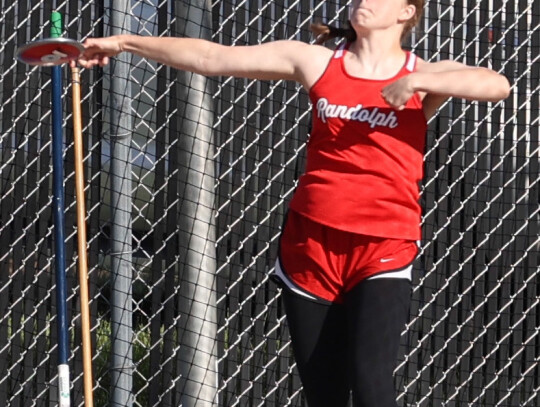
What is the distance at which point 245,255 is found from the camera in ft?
15.9

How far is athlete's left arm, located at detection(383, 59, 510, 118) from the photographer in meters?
2.92

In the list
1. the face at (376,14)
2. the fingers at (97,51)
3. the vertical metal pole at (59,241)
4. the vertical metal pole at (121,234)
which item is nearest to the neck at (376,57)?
the face at (376,14)

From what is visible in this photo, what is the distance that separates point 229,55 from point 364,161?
58 centimetres

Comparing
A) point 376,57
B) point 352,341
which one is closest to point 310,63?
point 376,57

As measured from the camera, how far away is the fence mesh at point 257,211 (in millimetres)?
4793

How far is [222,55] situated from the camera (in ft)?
10.9

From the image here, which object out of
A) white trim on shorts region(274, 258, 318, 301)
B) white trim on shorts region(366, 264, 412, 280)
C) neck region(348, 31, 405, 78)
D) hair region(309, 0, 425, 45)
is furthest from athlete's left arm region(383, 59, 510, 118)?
white trim on shorts region(274, 258, 318, 301)

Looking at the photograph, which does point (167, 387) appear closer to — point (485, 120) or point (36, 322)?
point (36, 322)

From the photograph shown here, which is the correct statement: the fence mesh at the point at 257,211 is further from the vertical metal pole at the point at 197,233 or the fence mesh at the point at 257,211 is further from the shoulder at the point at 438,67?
the shoulder at the point at 438,67

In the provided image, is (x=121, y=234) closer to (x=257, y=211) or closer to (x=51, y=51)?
(x=257, y=211)

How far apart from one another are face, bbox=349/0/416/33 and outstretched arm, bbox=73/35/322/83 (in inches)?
7.2

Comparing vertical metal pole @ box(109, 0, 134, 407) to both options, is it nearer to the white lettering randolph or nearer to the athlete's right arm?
the athlete's right arm

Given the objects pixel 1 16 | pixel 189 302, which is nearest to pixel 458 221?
pixel 189 302

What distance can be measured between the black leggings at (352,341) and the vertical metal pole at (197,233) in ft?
3.60
